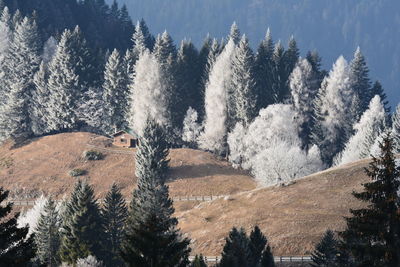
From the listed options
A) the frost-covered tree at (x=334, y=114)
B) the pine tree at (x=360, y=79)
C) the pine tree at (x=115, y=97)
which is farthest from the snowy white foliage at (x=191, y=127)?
the pine tree at (x=360, y=79)

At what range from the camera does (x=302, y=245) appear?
53906 mm

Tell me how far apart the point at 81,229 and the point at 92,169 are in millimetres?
38304

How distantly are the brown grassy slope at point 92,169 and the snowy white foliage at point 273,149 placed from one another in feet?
9.71

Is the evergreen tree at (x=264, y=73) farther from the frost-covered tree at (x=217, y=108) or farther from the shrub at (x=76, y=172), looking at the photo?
the shrub at (x=76, y=172)

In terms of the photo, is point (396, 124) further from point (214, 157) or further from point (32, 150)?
point (32, 150)

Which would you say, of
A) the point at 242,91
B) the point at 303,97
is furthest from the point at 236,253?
the point at 303,97

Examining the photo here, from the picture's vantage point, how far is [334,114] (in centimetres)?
9381

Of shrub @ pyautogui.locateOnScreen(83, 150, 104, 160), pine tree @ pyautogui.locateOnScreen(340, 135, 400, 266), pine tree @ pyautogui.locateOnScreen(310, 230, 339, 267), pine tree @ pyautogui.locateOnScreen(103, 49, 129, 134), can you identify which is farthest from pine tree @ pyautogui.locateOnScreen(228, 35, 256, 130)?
pine tree @ pyautogui.locateOnScreen(340, 135, 400, 266)

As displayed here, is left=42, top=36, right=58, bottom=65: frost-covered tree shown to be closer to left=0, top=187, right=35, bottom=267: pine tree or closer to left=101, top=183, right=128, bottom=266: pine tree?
left=101, top=183, right=128, bottom=266: pine tree

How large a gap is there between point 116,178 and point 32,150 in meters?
17.5

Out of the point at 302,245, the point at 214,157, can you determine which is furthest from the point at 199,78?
the point at 302,245

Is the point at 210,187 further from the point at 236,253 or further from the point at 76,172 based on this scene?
the point at 236,253

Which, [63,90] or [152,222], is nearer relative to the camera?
[152,222]

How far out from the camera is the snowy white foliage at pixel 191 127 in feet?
311
